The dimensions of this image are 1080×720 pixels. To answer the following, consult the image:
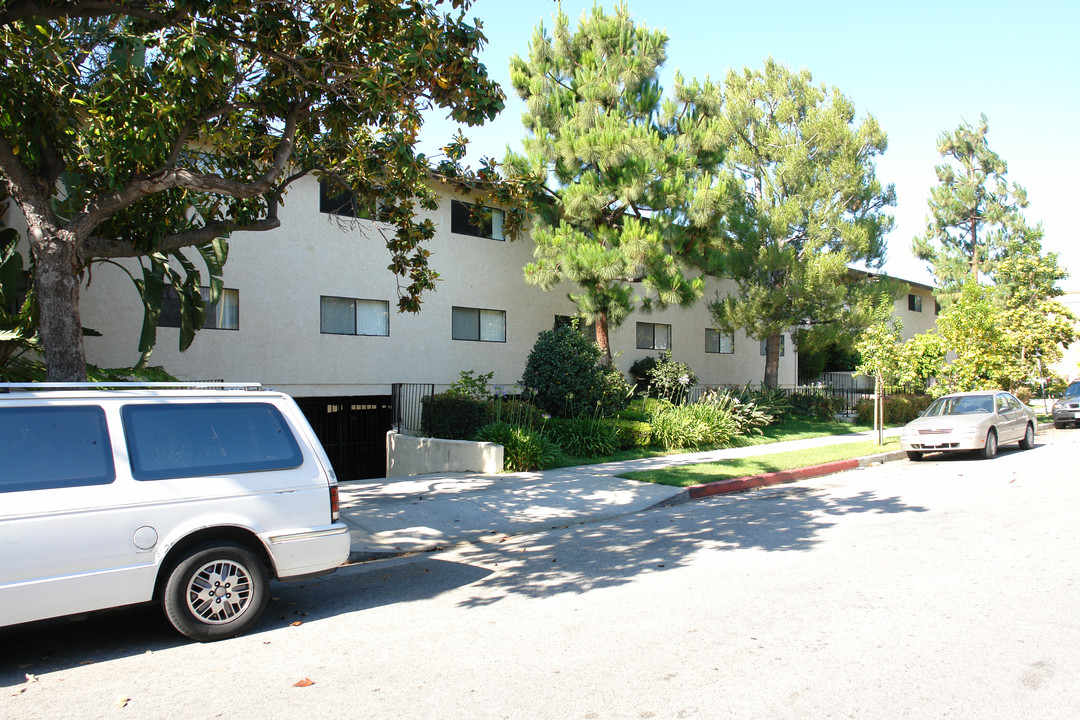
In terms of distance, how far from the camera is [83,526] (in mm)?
4836

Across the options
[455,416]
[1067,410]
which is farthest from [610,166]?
[1067,410]

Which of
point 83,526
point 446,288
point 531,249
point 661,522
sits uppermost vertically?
point 531,249

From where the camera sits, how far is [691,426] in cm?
1723

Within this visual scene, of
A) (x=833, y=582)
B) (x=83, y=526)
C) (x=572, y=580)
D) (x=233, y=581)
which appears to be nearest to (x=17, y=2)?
(x=83, y=526)

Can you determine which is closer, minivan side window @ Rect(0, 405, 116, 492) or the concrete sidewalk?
minivan side window @ Rect(0, 405, 116, 492)

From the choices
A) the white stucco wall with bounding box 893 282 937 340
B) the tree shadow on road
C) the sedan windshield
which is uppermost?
the white stucco wall with bounding box 893 282 937 340

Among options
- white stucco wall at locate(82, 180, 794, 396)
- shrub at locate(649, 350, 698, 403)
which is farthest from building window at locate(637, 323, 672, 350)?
white stucco wall at locate(82, 180, 794, 396)

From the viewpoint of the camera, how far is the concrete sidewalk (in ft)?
28.7

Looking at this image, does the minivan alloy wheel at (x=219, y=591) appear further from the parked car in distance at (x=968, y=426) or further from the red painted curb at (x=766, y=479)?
the parked car in distance at (x=968, y=426)

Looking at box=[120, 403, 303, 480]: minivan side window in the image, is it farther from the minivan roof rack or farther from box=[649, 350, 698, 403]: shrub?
box=[649, 350, 698, 403]: shrub

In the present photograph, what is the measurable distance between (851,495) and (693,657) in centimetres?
736

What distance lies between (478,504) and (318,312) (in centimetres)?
807

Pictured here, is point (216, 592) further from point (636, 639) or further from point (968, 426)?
point (968, 426)

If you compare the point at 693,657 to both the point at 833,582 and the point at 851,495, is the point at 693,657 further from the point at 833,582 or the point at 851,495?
the point at 851,495
